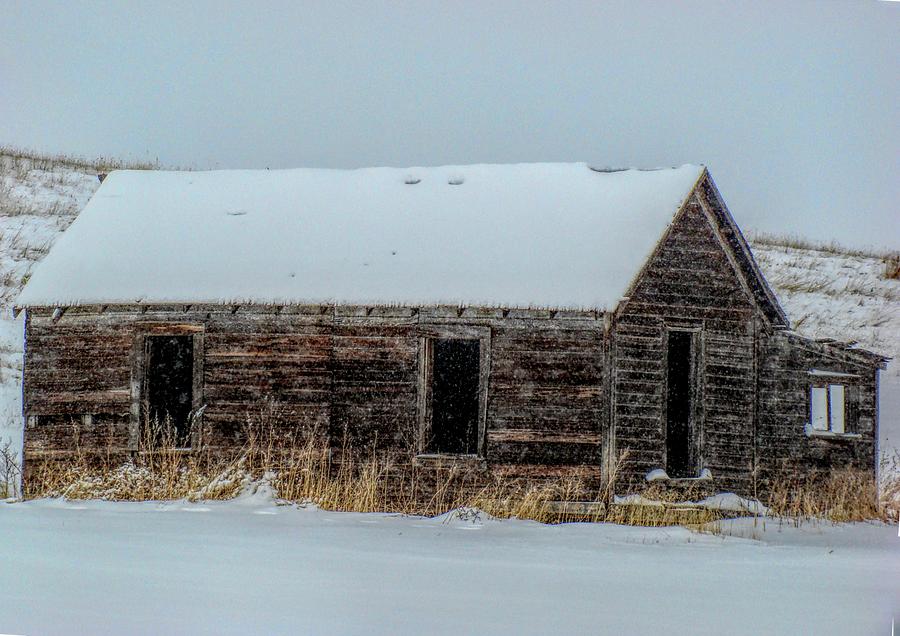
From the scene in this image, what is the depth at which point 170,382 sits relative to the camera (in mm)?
14461

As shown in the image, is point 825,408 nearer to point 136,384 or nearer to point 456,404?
point 456,404

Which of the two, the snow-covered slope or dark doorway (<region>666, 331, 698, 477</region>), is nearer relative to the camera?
dark doorway (<region>666, 331, 698, 477</region>)

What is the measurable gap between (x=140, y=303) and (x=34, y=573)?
478 centimetres

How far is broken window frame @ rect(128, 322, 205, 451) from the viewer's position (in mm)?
13336

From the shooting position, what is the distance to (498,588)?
8.45 metres

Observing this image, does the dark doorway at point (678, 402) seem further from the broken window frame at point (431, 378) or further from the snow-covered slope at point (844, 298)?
the snow-covered slope at point (844, 298)

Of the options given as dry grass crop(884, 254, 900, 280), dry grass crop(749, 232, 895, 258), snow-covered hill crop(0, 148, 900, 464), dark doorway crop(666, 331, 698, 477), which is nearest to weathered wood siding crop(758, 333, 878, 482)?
dark doorway crop(666, 331, 698, 477)

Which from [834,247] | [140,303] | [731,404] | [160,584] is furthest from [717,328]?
[160,584]

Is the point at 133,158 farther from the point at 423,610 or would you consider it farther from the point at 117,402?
the point at 423,610

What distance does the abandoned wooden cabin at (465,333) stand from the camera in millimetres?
12945

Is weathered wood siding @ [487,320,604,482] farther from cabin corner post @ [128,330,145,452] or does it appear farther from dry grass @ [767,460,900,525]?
cabin corner post @ [128,330,145,452]

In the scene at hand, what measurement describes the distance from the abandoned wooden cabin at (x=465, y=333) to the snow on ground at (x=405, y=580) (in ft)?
7.03

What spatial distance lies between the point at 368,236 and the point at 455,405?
7.40 ft

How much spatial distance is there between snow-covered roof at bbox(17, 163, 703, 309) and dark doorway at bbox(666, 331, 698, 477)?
4.72 feet
